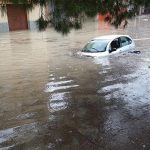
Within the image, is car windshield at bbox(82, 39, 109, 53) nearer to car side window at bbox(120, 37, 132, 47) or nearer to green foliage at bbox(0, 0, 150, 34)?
car side window at bbox(120, 37, 132, 47)

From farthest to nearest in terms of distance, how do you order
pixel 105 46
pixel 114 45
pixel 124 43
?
pixel 124 43 → pixel 114 45 → pixel 105 46

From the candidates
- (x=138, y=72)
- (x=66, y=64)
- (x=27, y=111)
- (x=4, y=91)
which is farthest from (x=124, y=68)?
(x=27, y=111)

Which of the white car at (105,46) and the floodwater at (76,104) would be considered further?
the white car at (105,46)

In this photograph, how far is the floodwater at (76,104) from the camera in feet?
23.7

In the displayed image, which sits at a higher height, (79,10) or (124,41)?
(79,10)

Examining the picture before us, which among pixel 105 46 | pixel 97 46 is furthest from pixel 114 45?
pixel 97 46

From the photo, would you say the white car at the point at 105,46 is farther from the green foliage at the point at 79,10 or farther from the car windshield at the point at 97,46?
the green foliage at the point at 79,10

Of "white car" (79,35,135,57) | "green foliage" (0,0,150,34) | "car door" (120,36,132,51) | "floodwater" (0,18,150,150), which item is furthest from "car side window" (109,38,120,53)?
"green foliage" (0,0,150,34)

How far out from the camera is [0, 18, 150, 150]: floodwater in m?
7.23

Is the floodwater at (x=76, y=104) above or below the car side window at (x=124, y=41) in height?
below

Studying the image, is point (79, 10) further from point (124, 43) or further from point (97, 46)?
point (124, 43)

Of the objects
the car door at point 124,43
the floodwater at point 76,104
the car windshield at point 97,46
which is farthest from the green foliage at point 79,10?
the car door at point 124,43

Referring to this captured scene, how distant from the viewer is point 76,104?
9805 mm

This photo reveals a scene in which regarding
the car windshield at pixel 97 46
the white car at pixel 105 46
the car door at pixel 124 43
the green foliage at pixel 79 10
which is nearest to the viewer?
the green foliage at pixel 79 10
